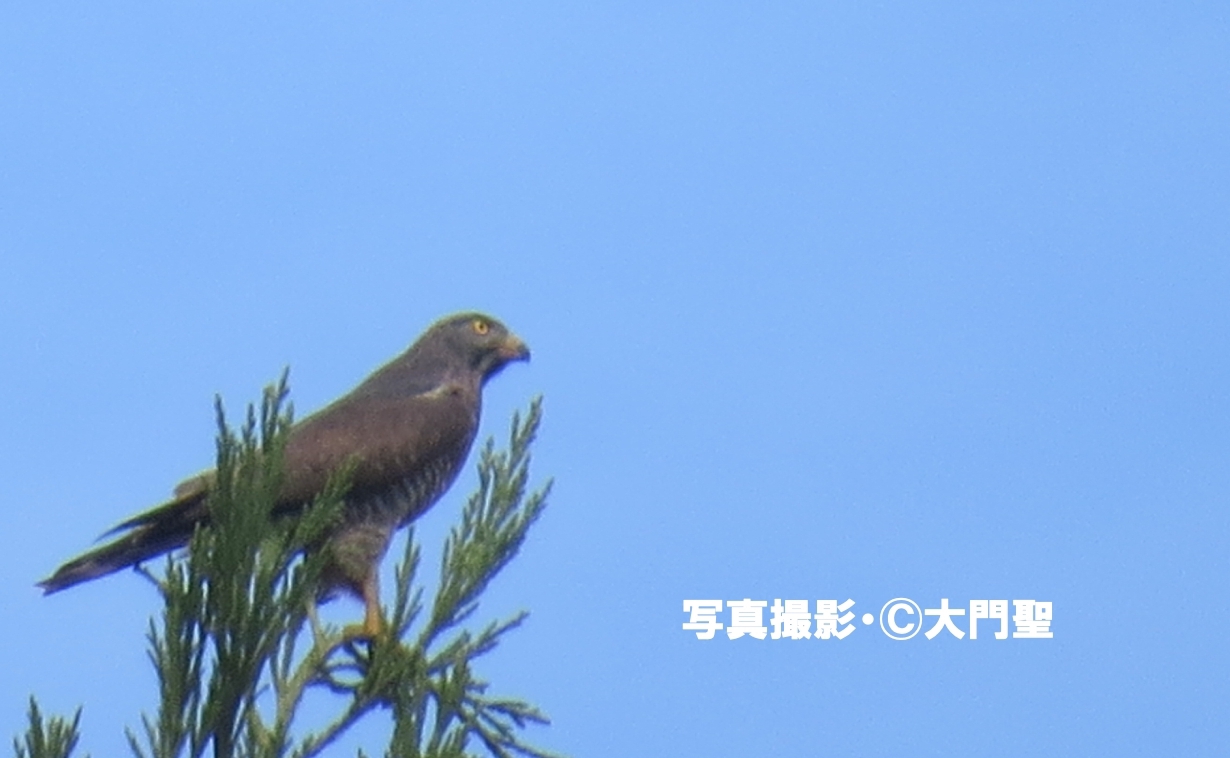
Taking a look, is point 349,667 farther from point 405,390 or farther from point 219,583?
point 405,390

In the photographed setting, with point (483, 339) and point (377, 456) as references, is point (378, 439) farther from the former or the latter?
point (483, 339)

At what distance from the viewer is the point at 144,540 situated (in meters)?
6.02

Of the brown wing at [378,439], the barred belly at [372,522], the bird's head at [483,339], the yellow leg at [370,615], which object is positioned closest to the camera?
the yellow leg at [370,615]

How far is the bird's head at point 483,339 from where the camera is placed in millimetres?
8125

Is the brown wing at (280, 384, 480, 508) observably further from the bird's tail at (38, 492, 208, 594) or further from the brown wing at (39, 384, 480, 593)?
the bird's tail at (38, 492, 208, 594)

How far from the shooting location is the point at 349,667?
5398 millimetres

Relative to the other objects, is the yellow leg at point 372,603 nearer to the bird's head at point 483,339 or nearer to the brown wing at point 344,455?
the brown wing at point 344,455

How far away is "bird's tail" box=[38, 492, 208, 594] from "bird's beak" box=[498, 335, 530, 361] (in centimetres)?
229

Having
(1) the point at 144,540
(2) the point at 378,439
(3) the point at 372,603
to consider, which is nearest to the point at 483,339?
(2) the point at 378,439

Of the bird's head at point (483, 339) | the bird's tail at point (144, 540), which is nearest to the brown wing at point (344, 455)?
the bird's tail at point (144, 540)

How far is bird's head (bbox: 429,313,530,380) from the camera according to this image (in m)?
8.12

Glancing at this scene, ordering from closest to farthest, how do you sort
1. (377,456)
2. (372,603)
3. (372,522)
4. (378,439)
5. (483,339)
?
(372,603)
(372,522)
(377,456)
(378,439)
(483,339)

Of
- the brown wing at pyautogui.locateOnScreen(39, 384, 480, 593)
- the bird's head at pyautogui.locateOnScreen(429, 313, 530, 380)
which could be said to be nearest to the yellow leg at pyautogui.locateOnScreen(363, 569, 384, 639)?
the brown wing at pyautogui.locateOnScreen(39, 384, 480, 593)

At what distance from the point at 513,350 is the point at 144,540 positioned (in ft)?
7.88
